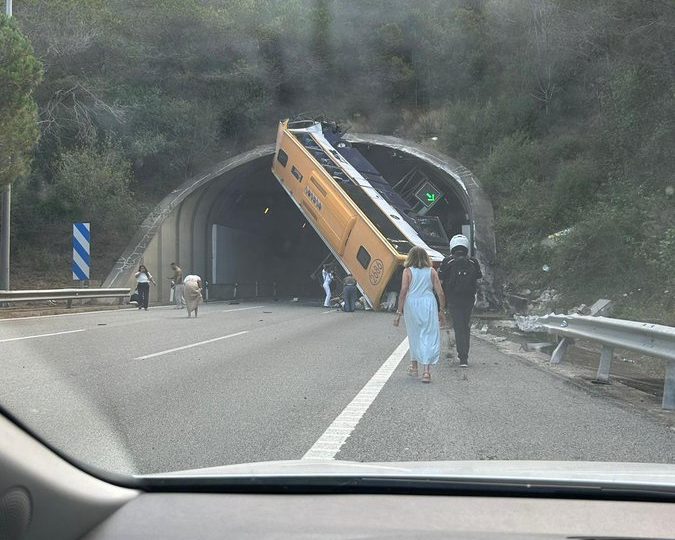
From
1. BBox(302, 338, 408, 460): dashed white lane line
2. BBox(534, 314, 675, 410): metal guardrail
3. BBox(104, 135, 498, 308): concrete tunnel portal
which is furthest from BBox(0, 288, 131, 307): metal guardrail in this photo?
BBox(534, 314, 675, 410): metal guardrail

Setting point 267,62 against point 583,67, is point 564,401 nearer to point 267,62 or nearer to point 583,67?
point 583,67

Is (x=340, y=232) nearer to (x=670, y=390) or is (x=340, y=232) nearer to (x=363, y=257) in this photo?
(x=363, y=257)

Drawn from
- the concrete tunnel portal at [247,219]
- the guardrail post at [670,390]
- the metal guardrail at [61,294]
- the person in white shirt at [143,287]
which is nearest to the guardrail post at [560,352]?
the guardrail post at [670,390]

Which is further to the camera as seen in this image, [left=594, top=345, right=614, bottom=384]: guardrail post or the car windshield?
[left=594, top=345, right=614, bottom=384]: guardrail post

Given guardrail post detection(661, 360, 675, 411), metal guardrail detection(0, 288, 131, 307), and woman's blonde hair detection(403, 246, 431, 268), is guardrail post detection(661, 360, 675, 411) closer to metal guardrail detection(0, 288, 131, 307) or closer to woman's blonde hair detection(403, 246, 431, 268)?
woman's blonde hair detection(403, 246, 431, 268)

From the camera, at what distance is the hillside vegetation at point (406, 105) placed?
20.7 meters

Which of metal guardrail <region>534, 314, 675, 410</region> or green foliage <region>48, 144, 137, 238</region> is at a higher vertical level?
green foliage <region>48, 144, 137, 238</region>

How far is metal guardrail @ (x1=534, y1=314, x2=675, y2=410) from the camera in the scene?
735 centimetres

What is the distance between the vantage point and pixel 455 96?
38.2 metres

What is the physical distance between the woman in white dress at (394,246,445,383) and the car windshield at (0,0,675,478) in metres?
0.03

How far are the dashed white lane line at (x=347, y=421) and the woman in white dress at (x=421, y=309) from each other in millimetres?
553

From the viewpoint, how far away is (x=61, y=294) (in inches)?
816

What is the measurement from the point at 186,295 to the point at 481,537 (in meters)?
17.8

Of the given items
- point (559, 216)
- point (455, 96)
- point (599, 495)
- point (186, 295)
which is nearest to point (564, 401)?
point (599, 495)
